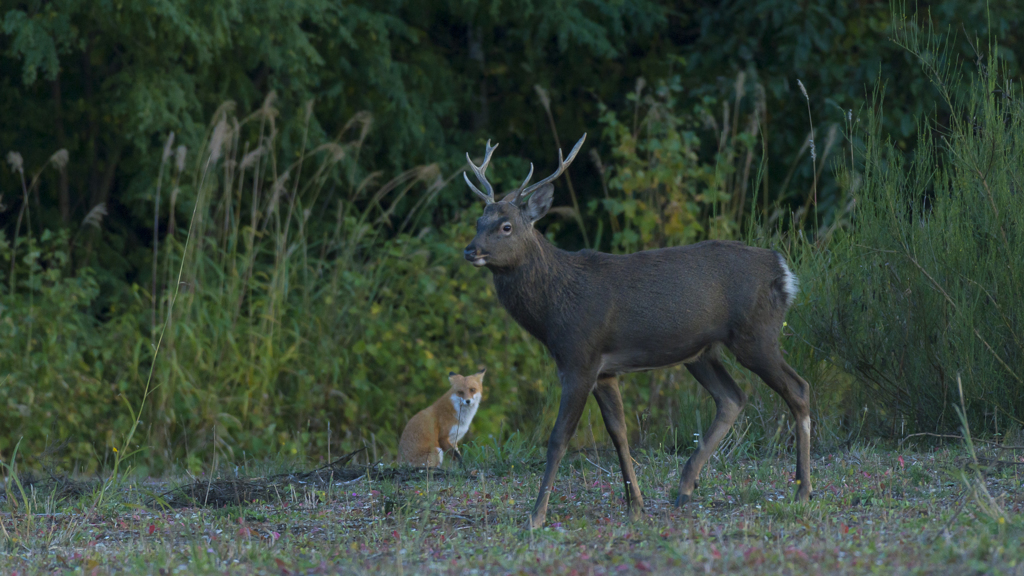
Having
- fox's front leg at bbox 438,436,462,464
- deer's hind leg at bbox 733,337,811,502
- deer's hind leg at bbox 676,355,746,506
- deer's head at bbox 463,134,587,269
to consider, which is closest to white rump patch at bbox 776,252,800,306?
deer's hind leg at bbox 733,337,811,502

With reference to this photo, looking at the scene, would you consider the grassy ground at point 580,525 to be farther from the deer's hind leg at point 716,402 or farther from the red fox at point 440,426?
the red fox at point 440,426

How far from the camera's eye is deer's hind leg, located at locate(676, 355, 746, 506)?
5.28 meters

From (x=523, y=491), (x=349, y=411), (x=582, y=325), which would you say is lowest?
(x=349, y=411)

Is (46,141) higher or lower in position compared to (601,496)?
higher

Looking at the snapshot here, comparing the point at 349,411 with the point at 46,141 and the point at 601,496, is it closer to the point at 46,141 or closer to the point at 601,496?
the point at 601,496

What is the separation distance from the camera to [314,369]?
9.04 metres

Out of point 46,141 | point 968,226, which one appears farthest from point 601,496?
point 46,141

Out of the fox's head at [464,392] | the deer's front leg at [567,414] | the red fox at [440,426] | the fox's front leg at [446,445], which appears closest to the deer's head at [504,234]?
the deer's front leg at [567,414]

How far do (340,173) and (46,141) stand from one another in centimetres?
283

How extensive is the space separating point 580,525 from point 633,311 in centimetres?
98

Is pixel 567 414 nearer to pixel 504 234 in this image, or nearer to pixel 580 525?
pixel 580 525

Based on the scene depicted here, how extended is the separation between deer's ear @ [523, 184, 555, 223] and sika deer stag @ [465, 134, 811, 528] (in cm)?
10

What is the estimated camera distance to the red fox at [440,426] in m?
6.98

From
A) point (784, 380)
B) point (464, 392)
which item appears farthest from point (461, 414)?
point (784, 380)
